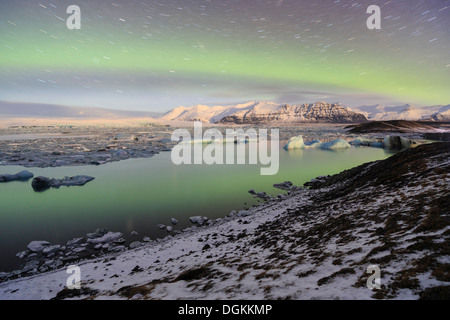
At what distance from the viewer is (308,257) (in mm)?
6145

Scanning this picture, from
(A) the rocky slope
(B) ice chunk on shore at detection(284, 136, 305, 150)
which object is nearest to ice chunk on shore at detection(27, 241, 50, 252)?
(A) the rocky slope

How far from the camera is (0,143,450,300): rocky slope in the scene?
4215 mm

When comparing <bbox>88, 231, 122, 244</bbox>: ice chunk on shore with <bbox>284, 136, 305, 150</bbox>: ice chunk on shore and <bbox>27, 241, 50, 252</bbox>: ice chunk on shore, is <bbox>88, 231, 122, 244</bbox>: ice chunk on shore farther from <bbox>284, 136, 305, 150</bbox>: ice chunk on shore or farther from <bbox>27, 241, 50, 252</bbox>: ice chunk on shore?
<bbox>284, 136, 305, 150</bbox>: ice chunk on shore

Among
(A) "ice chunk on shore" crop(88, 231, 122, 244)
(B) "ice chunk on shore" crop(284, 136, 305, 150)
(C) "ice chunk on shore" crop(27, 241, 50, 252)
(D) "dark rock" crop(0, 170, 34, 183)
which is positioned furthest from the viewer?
(B) "ice chunk on shore" crop(284, 136, 305, 150)

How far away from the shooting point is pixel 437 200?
699 cm

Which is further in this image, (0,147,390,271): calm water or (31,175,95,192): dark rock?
(31,175,95,192): dark rock

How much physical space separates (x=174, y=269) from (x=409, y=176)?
12.0m

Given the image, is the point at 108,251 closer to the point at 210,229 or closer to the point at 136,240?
the point at 136,240

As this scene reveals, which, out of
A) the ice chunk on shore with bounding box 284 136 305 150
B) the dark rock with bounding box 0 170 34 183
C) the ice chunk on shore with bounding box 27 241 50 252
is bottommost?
the ice chunk on shore with bounding box 27 241 50 252

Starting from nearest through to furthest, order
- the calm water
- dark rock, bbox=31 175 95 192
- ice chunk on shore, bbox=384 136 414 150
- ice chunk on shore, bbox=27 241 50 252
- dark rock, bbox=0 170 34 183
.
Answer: ice chunk on shore, bbox=27 241 50 252 < the calm water < dark rock, bbox=31 175 95 192 < dark rock, bbox=0 170 34 183 < ice chunk on shore, bbox=384 136 414 150

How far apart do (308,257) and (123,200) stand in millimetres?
15469

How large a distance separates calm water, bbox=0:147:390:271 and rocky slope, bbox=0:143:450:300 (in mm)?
3478
